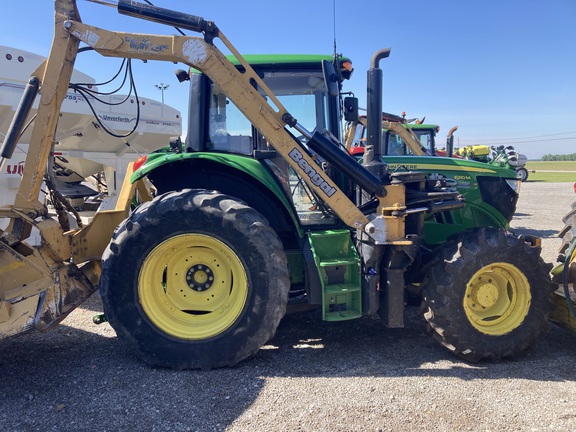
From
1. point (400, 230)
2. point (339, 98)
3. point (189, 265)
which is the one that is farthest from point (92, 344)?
point (339, 98)

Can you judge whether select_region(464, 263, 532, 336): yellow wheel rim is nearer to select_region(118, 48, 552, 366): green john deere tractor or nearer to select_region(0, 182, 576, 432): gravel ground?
select_region(118, 48, 552, 366): green john deere tractor

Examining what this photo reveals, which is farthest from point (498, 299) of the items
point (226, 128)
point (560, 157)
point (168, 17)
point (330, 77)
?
point (560, 157)

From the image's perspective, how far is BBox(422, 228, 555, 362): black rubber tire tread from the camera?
3.29 m

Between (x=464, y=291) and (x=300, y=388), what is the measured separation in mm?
1475

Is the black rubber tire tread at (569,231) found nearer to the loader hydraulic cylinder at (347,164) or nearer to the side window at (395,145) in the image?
the loader hydraulic cylinder at (347,164)

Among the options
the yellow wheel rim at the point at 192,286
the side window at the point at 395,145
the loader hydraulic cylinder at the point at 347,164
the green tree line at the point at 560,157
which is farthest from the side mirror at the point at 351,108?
the green tree line at the point at 560,157

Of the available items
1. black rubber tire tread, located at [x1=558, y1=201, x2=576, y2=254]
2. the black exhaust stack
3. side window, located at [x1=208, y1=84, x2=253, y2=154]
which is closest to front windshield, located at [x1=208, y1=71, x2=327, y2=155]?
side window, located at [x1=208, y1=84, x2=253, y2=154]

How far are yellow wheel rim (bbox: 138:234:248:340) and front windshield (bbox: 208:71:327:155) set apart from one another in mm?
967

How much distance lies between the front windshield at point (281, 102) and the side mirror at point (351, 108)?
0.82ft

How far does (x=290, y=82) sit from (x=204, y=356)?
2.40m

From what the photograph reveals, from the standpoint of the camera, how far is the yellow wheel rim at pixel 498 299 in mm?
3398

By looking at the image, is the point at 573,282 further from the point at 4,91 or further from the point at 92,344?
the point at 4,91

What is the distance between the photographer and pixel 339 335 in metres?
3.93

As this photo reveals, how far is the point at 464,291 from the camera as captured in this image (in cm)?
331
